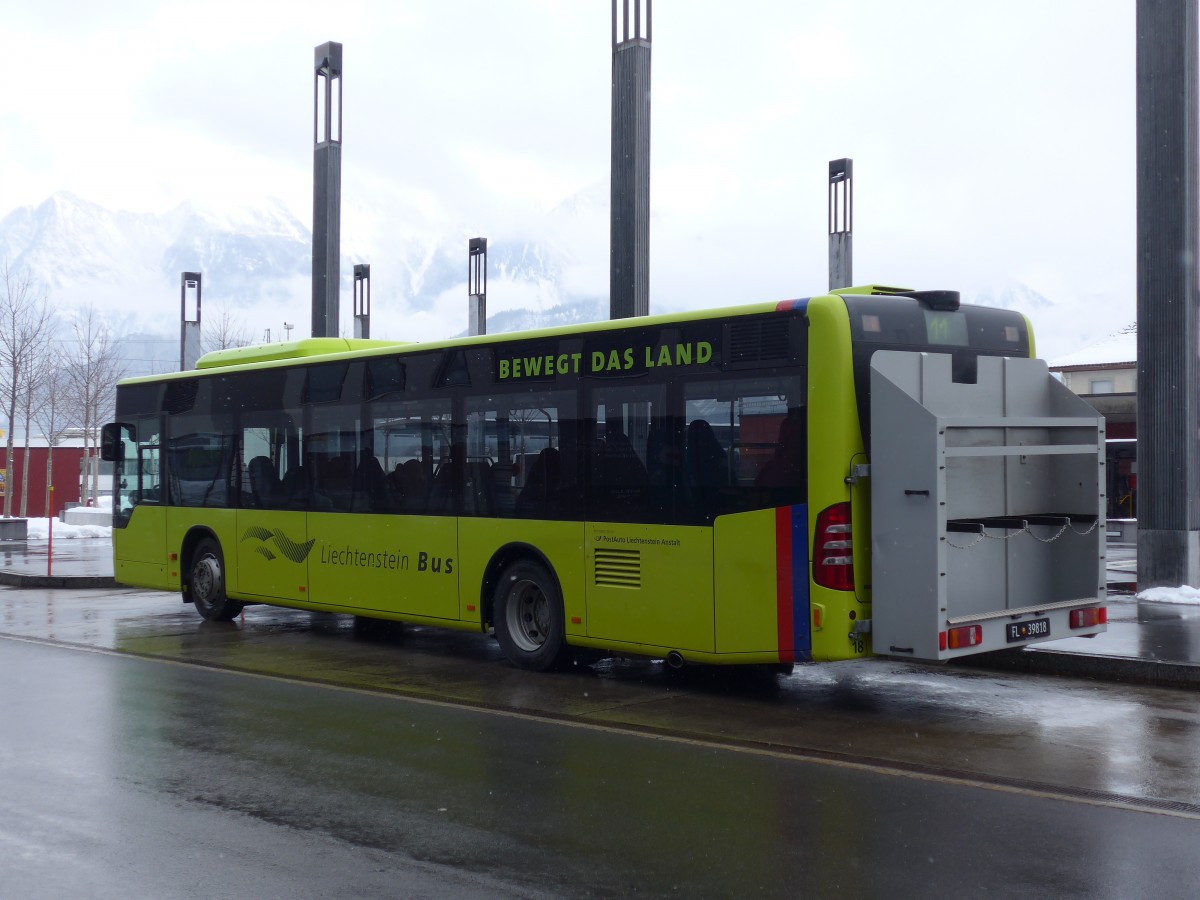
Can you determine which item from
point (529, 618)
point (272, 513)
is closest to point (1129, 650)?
point (529, 618)

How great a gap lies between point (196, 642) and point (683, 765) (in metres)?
7.63

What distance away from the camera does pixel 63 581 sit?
20375mm

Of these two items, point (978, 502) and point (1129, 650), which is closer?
point (978, 502)

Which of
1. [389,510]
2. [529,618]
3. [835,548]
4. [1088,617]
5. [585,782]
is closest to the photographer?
[585,782]

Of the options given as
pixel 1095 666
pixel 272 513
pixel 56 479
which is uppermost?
pixel 56 479

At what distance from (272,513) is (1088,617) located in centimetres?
859

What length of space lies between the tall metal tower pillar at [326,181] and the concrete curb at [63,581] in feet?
25.4

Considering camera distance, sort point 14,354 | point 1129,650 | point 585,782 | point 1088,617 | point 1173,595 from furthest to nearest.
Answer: point 14,354 < point 1173,595 < point 1129,650 < point 1088,617 < point 585,782

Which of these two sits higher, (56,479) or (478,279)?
(478,279)

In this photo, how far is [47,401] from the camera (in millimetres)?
59844

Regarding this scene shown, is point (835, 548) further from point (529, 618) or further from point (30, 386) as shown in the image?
point (30, 386)

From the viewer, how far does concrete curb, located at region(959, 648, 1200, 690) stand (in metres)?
10.6

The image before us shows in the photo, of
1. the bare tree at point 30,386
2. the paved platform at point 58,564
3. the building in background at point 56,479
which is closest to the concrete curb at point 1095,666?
the paved platform at point 58,564

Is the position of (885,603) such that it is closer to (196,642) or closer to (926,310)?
(926,310)
